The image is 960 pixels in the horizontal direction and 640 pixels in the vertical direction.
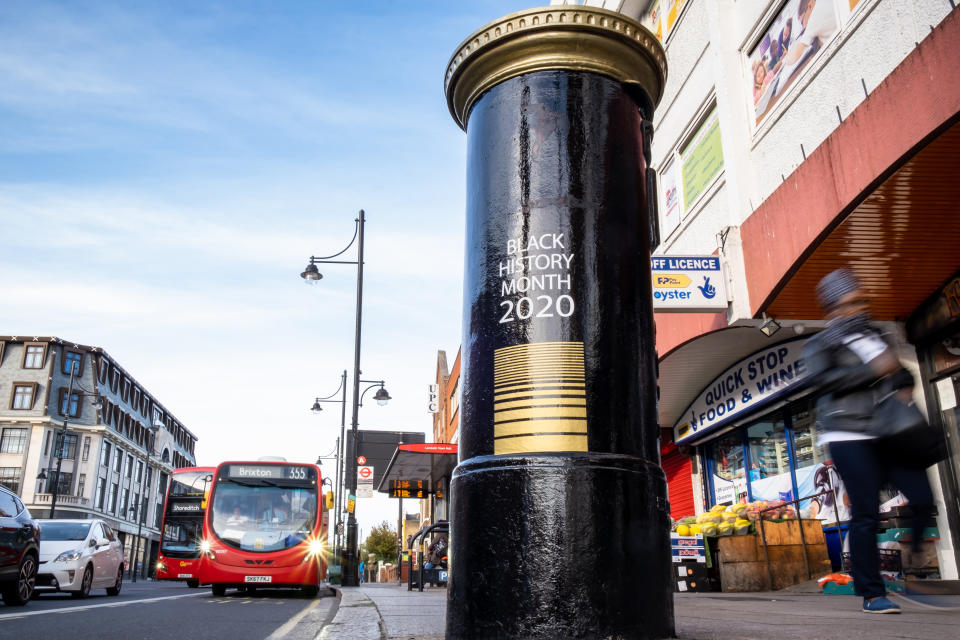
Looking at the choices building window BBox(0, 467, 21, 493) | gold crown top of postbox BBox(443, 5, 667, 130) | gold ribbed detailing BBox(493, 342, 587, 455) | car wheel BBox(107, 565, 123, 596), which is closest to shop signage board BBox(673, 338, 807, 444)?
gold crown top of postbox BBox(443, 5, 667, 130)

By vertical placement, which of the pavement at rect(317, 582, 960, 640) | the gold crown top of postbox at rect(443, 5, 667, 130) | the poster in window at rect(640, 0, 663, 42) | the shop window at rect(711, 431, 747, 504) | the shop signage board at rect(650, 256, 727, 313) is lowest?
the pavement at rect(317, 582, 960, 640)

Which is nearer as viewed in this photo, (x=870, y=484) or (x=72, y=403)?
(x=870, y=484)

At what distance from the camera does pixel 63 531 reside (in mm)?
13578

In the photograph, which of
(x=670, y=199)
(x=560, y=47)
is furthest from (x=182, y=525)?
(x=560, y=47)

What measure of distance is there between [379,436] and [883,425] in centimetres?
3616

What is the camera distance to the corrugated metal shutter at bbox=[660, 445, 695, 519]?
1661 centimetres

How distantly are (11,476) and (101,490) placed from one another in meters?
7.90

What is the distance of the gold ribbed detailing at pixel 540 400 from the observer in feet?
10.6

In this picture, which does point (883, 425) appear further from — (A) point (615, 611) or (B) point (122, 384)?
(B) point (122, 384)

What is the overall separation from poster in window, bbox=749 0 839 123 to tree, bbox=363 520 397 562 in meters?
68.8

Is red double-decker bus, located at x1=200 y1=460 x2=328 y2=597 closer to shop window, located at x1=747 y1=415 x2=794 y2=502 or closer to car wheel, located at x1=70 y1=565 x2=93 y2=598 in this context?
car wheel, located at x1=70 y1=565 x2=93 y2=598

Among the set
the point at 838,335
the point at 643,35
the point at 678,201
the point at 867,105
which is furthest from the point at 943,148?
the point at 678,201

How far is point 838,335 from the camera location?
15.2ft

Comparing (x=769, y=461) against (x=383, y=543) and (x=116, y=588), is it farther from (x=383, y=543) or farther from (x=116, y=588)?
(x=383, y=543)
